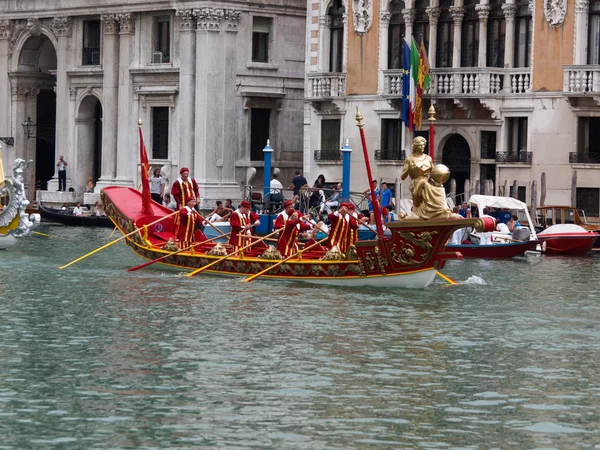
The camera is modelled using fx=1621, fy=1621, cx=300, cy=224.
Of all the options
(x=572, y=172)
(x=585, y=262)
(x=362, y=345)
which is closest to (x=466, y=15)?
(x=572, y=172)

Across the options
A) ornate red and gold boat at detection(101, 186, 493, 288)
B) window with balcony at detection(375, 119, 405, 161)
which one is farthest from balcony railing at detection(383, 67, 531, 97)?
ornate red and gold boat at detection(101, 186, 493, 288)

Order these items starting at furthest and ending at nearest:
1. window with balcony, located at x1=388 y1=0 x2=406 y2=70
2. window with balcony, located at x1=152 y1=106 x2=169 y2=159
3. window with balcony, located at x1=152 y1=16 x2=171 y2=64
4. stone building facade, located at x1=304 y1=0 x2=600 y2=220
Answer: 1. window with balcony, located at x1=152 y1=106 x2=169 y2=159
2. window with balcony, located at x1=152 y1=16 x2=171 y2=64
3. window with balcony, located at x1=388 y1=0 x2=406 y2=70
4. stone building facade, located at x1=304 y1=0 x2=600 y2=220

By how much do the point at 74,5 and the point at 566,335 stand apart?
29.3 metres

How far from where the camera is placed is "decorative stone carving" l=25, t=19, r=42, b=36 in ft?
158

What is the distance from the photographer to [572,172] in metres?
36.3

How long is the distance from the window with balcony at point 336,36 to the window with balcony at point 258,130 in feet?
11.6

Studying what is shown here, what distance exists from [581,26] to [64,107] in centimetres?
1784

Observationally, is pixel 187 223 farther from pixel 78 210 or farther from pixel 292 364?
pixel 78 210

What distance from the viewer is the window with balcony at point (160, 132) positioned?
45472 millimetres

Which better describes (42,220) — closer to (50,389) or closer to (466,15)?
(466,15)

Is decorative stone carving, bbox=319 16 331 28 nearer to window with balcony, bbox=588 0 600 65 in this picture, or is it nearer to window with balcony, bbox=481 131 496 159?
window with balcony, bbox=481 131 496 159

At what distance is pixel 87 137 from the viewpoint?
48094mm

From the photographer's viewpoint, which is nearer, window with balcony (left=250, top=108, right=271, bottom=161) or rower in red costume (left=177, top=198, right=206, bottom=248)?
rower in red costume (left=177, top=198, right=206, bottom=248)

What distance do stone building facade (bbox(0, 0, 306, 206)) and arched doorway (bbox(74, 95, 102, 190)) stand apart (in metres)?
0.04
